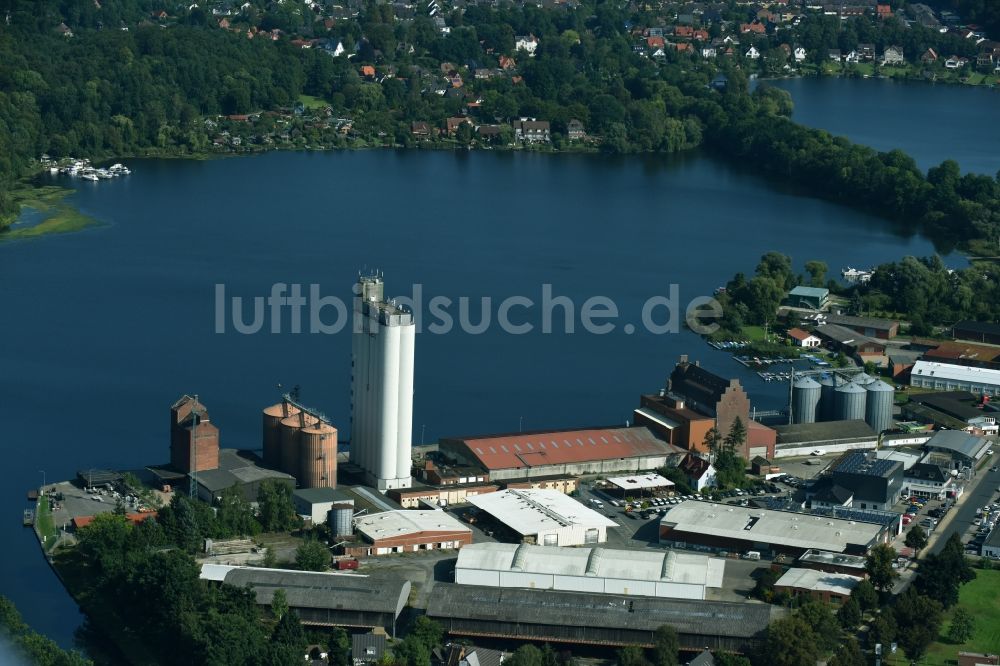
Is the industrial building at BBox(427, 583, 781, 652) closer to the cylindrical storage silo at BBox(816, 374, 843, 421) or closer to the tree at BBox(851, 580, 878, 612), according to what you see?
the tree at BBox(851, 580, 878, 612)

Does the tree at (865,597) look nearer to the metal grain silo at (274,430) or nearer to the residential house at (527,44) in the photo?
the metal grain silo at (274,430)

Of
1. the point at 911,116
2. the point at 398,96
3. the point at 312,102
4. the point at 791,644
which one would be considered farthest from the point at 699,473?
the point at 911,116

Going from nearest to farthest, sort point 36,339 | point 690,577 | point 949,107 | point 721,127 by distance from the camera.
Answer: point 690,577 < point 36,339 < point 721,127 < point 949,107

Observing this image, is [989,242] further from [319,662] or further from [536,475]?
[319,662]

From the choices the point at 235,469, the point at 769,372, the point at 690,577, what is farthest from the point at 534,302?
the point at 690,577

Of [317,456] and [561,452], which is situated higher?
[317,456]

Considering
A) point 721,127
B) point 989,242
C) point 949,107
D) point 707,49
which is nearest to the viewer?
point 989,242

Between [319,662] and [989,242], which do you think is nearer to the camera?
[319,662]

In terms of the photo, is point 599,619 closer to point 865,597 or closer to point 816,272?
point 865,597
